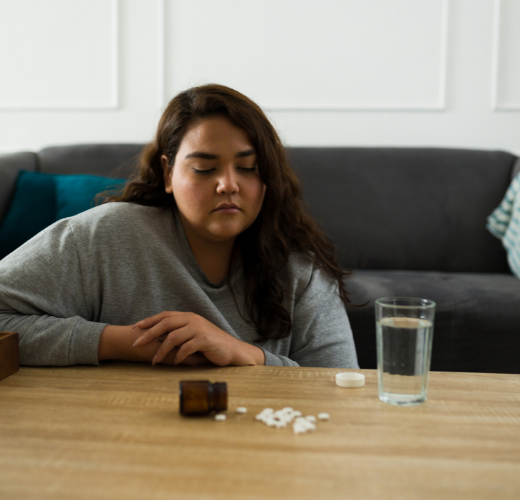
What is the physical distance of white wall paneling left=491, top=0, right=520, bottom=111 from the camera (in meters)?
2.80

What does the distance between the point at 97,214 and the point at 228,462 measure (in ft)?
2.72

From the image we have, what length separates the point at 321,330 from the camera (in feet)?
4.29

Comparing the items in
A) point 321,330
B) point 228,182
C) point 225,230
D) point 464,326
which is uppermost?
point 228,182

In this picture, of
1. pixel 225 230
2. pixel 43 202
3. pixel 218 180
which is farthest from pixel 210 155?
pixel 43 202

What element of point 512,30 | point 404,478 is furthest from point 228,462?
point 512,30

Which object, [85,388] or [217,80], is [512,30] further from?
[85,388]

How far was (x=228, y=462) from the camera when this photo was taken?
0.60 meters

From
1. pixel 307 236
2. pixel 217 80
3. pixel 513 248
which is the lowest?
pixel 513 248

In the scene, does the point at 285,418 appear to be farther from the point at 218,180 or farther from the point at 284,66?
the point at 284,66

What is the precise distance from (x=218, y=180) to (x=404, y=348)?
62 centimetres

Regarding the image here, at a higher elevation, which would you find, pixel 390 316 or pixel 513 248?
pixel 390 316

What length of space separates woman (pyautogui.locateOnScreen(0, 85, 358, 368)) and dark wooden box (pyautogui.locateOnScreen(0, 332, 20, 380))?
0.12 m

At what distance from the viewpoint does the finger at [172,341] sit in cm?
96

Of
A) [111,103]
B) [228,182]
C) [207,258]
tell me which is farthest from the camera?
[111,103]
